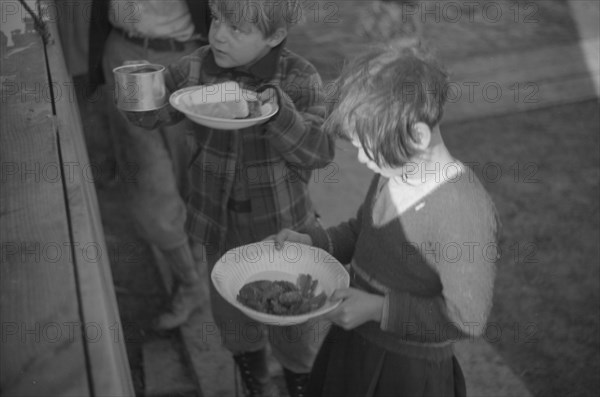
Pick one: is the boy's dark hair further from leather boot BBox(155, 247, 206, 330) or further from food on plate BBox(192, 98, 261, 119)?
leather boot BBox(155, 247, 206, 330)

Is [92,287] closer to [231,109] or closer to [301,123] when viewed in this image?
[231,109]

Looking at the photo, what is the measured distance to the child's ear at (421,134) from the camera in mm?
1663

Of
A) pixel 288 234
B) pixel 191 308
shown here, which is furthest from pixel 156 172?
pixel 288 234

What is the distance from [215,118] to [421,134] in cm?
59

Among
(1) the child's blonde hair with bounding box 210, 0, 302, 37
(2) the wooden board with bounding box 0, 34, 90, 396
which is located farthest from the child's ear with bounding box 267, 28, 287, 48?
(2) the wooden board with bounding box 0, 34, 90, 396

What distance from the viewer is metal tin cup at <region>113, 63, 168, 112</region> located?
2.13 meters

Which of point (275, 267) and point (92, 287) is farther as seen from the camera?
point (275, 267)

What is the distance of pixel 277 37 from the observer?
2268 mm

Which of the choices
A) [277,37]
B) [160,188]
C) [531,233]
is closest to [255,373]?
[160,188]

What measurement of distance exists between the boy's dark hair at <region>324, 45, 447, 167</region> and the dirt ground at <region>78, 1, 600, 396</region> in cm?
162

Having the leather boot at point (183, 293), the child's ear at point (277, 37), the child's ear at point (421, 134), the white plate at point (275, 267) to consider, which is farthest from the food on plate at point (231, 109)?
the leather boot at point (183, 293)

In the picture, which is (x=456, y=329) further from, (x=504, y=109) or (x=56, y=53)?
(x=504, y=109)

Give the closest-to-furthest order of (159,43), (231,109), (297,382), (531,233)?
(231,109), (297,382), (159,43), (531,233)

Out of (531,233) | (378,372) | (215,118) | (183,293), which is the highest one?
(215,118)
